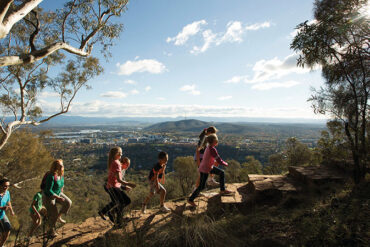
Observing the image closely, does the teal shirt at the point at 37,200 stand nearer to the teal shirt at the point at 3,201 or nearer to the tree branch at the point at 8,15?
the teal shirt at the point at 3,201

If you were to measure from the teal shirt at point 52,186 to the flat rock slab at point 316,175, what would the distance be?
6.21 meters

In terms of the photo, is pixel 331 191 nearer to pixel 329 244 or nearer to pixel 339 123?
pixel 329 244

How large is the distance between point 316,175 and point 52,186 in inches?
258

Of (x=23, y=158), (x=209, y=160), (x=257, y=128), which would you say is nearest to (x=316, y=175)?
(x=209, y=160)

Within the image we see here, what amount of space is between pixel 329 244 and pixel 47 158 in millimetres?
16336

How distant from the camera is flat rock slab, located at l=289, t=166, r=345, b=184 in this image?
4.75 meters

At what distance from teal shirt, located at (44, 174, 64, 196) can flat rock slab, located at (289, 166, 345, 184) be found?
621 cm

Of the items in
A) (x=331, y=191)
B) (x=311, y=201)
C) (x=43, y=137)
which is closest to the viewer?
(x=311, y=201)

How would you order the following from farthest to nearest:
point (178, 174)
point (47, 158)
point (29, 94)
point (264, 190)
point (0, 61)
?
point (178, 174)
point (47, 158)
point (29, 94)
point (264, 190)
point (0, 61)

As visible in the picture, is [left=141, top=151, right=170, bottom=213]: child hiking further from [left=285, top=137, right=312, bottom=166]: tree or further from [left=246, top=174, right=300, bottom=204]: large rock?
[left=285, top=137, right=312, bottom=166]: tree

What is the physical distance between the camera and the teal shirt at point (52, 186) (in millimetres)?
3604

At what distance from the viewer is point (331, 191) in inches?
169

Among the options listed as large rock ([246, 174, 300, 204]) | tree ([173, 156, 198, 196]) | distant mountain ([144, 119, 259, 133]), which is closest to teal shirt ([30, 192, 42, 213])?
large rock ([246, 174, 300, 204])

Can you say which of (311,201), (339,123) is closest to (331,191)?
(311,201)
